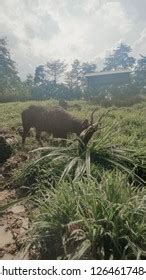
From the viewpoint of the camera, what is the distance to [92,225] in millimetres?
4008

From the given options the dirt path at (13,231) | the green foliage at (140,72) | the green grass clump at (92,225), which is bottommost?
the dirt path at (13,231)

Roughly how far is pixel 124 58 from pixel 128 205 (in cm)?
5142

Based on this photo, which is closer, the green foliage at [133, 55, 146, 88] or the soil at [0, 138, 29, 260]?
the soil at [0, 138, 29, 260]

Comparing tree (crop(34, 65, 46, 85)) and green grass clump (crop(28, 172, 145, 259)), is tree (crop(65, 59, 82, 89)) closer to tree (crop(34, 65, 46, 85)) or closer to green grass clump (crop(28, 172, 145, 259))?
tree (crop(34, 65, 46, 85))

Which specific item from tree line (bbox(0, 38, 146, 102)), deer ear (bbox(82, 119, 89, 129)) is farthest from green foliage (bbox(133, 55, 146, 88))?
deer ear (bbox(82, 119, 89, 129))

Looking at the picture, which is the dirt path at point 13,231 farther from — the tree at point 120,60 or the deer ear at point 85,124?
the tree at point 120,60

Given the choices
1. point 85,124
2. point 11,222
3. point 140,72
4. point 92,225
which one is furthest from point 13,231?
point 140,72

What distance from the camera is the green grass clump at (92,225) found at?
3.91 metres

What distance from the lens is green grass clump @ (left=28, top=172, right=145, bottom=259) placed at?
12.8 feet

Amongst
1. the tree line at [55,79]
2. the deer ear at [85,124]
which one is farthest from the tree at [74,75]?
the deer ear at [85,124]

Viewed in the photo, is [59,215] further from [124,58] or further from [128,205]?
[124,58]

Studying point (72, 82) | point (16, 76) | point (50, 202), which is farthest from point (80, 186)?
point (16, 76)

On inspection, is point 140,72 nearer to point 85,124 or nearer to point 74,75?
point 74,75

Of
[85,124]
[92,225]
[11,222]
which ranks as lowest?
[11,222]
